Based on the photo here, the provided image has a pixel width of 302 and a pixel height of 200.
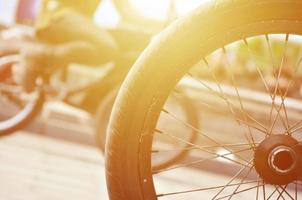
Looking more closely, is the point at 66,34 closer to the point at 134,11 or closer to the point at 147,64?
the point at 134,11

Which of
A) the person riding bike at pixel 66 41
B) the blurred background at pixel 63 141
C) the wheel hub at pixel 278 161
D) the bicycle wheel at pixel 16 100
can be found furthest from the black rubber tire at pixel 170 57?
the bicycle wheel at pixel 16 100

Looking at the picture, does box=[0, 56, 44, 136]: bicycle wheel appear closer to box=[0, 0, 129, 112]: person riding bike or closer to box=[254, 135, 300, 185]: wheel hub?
box=[0, 0, 129, 112]: person riding bike

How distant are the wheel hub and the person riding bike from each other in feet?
6.82

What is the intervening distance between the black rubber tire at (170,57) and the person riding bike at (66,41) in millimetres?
2001

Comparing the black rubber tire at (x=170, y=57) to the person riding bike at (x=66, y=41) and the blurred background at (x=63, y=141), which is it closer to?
the blurred background at (x=63, y=141)

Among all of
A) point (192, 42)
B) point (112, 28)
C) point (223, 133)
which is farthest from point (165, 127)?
point (192, 42)

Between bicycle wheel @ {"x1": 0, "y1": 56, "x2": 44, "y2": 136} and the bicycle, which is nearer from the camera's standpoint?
the bicycle

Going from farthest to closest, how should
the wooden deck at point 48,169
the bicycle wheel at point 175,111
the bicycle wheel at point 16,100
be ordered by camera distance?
the bicycle wheel at point 16,100
the bicycle wheel at point 175,111
the wooden deck at point 48,169

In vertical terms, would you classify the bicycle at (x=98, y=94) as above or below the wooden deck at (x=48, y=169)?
above

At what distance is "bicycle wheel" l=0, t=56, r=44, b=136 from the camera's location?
12.0ft

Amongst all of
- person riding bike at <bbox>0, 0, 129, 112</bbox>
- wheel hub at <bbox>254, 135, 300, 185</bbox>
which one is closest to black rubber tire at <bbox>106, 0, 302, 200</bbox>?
wheel hub at <bbox>254, 135, 300, 185</bbox>

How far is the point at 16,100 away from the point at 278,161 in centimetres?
272

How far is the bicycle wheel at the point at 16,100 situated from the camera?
364cm

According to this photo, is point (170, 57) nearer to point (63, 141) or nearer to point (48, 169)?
point (48, 169)
